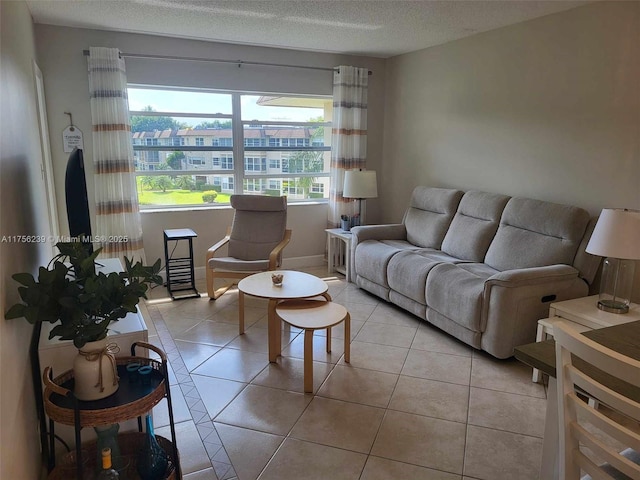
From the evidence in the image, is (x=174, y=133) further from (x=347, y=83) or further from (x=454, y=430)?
(x=454, y=430)

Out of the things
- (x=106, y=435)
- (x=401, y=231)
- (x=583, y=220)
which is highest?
(x=583, y=220)

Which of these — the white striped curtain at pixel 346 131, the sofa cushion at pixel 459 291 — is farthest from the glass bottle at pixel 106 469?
the white striped curtain at pixel 346 131

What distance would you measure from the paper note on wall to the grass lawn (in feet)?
2.38

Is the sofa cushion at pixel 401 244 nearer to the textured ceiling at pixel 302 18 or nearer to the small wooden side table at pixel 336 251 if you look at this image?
the small wooden side table at pixel 336 251

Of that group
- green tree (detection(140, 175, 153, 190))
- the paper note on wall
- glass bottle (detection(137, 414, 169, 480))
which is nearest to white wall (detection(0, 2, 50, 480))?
glass bottle (detection(137, 414, 169, 480))

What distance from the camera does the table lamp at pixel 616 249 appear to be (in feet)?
7.99

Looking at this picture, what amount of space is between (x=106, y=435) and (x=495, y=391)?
209 cm

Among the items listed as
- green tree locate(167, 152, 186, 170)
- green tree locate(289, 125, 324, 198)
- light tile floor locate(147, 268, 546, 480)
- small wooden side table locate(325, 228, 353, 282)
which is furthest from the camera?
green tree locate(289, 125, 324, 198)

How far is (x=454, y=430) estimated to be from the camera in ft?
7.55

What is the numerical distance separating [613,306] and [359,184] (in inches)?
105

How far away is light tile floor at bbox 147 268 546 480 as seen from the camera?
6.75 feet

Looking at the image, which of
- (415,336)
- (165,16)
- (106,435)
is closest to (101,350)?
(106,435)

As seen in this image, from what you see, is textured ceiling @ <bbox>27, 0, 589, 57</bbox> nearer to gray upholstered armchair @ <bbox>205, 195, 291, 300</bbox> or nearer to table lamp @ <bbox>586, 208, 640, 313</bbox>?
gray upholstered armchair @ <bbox>205, 195, 291, 300</bbox>

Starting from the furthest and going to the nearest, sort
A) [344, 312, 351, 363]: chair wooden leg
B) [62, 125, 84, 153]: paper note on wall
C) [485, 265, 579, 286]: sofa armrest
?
[62, 125, 84, 153]: paper note on wall < [344, 312, 351, 363]: chair wooden leg < [485, 265, 579, 286]: sofa armrest
